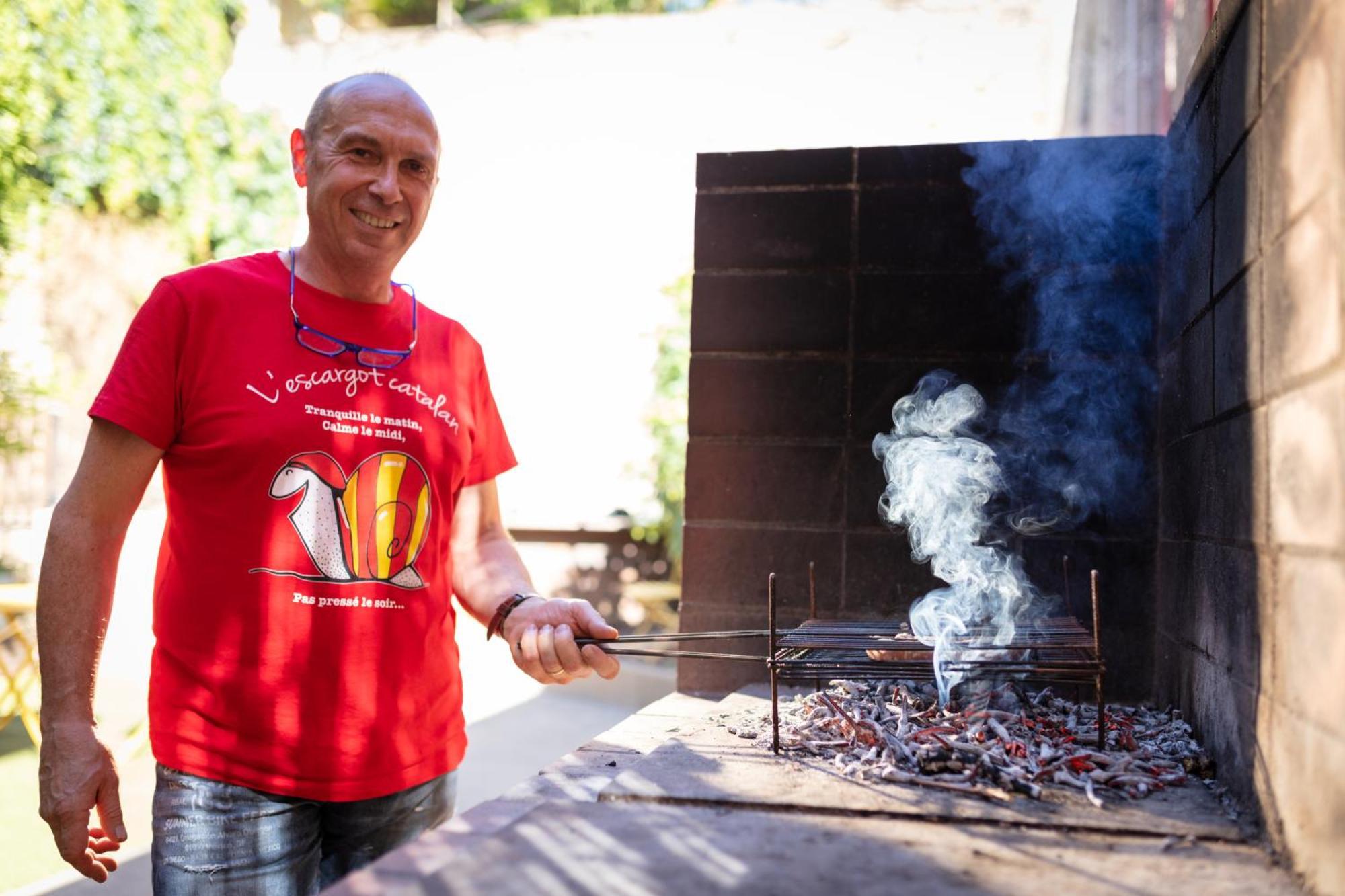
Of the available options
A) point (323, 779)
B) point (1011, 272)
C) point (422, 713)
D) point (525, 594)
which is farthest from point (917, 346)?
point (323, 779)

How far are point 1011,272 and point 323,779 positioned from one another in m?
2.77

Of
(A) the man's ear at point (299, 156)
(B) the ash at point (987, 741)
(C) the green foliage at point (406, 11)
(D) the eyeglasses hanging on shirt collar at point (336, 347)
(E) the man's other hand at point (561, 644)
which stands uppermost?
(C) the green foliage at point (406, 11)

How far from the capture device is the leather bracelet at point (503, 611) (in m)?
2.61

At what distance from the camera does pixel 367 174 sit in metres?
2.43

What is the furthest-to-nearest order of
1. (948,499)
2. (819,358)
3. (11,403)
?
(11,403), (819,358), (948,499)

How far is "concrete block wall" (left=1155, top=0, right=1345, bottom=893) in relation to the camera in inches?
62.4

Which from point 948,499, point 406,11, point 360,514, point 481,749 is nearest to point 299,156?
point 360,514

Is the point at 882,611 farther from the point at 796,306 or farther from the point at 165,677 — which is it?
the point at 165,677

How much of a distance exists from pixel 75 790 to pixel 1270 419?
2404mm

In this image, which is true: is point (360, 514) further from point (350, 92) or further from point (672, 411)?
point (672, 411)

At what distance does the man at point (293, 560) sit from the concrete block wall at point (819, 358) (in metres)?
1.47

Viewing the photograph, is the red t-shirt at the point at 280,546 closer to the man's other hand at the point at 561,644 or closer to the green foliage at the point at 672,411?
the man's other hand at the point at 561,644

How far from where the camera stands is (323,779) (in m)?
2.19

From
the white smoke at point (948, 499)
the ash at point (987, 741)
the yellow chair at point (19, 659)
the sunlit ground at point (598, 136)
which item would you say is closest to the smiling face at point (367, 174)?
the ash at point (987, 741)
